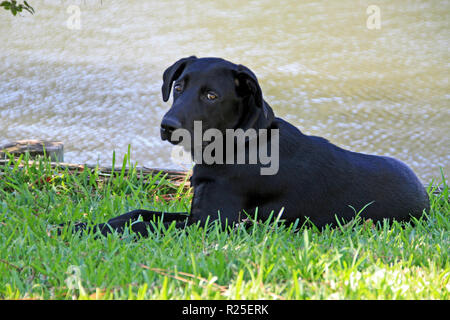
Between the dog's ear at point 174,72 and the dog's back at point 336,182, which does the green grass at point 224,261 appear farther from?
the dog's ear at point 174,72

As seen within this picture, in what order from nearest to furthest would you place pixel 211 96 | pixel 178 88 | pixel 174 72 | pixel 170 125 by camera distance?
pixel 170 125 < pixel 211 96 < pixel 178 88 < pixel 174 72

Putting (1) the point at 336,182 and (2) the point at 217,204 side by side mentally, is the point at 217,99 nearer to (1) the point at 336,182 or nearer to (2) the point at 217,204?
(2) the point at 217,204

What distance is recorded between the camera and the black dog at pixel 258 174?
3482mm

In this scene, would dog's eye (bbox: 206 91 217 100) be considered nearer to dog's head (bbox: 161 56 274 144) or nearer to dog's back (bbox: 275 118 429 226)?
dog's head (bbox: 161 56 274 144)

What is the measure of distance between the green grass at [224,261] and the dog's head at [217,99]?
0.63 metres

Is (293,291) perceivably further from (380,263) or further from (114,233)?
(114,233)

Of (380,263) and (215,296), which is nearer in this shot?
(215,296)

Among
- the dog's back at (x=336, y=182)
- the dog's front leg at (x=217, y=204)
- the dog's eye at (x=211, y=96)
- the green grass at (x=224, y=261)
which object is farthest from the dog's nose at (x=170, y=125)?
the dog's back at (x=336, y=182)

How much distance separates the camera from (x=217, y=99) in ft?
11.4

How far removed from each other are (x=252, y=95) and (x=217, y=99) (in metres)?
0.25

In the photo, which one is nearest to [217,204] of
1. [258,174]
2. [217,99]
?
[258,174]

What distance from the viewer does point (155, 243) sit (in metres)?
3.25
